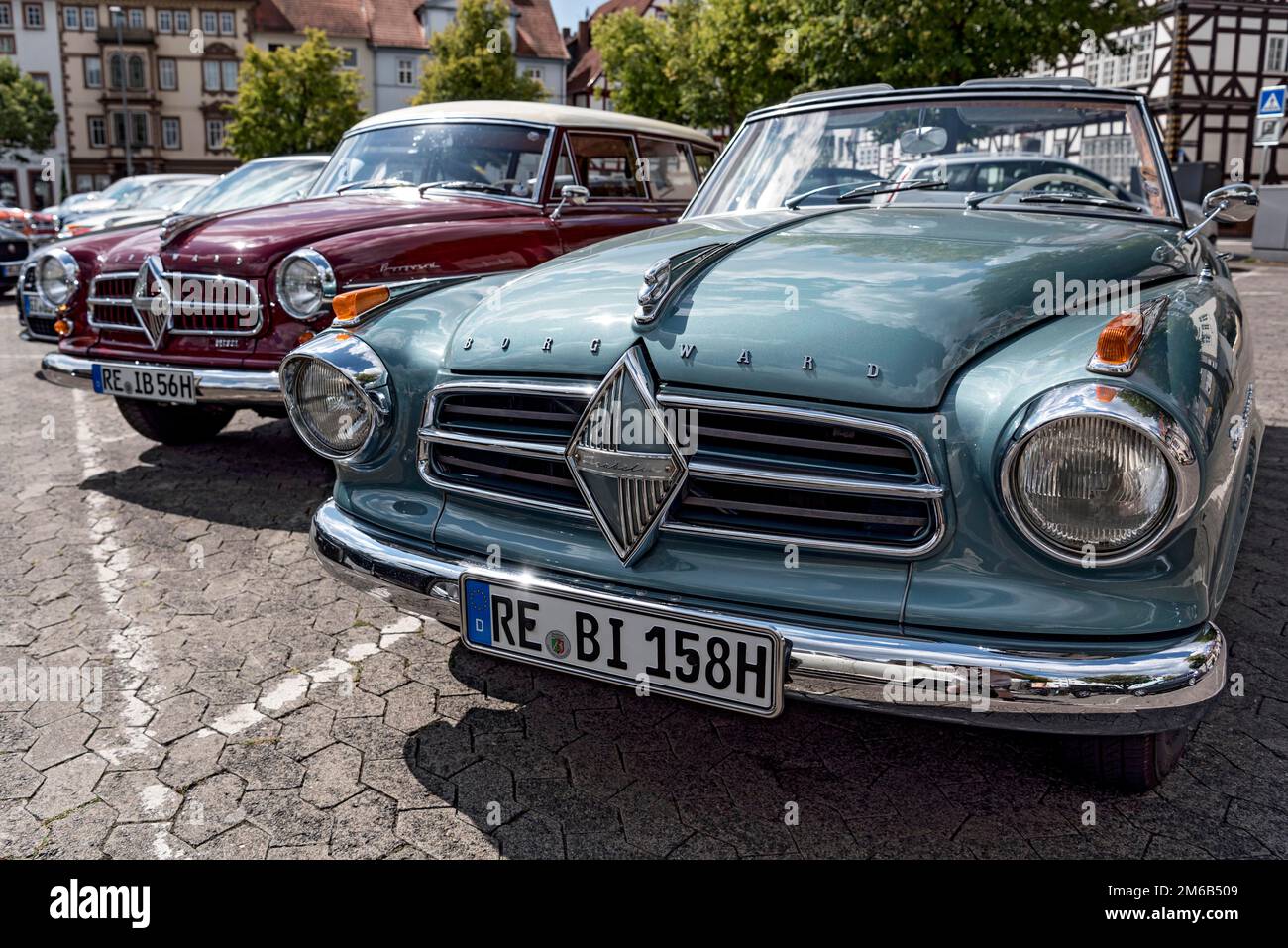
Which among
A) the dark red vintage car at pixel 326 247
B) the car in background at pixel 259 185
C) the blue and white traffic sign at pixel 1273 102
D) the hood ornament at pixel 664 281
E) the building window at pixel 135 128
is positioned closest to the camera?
the hood ornament at pixel 664 281

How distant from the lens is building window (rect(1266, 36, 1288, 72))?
3047 centimetres

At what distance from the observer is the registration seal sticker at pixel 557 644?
2.33m

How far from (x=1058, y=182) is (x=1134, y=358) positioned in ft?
5.68

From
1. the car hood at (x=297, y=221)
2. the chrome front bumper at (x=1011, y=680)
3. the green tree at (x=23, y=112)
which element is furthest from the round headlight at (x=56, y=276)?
the green tree at (x=23, y=112)

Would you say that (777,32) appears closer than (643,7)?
Yes

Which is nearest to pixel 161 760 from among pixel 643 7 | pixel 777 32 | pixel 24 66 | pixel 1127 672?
pixel 1127 672

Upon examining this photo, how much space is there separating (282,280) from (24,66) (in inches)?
2358

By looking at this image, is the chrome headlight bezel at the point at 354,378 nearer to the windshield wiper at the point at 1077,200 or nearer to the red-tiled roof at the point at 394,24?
the windshield wiper at the point at 1077,200

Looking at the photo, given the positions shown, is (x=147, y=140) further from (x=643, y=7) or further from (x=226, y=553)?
(x=226, y=553)

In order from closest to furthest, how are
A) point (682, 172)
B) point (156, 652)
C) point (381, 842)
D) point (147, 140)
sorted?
point (381, 842) < point (156, 652) < point (682, 172) < point (147, 140)

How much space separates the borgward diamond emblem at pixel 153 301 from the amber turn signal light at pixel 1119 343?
14.5 feet

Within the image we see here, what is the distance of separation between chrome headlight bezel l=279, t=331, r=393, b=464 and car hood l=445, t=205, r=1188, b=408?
0.71ft

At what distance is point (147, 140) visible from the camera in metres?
53.1

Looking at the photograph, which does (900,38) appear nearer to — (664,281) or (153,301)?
(153,301)
